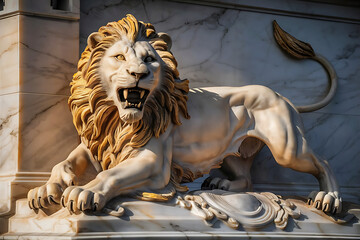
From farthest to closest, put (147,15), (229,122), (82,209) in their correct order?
(147,15), (229,122), (82,209)

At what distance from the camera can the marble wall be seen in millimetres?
5809

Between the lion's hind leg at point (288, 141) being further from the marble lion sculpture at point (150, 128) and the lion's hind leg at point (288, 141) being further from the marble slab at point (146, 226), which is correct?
the marble slab at point (146, 226)

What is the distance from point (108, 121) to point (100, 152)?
0.23m

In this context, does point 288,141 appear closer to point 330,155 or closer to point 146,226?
point 330,155

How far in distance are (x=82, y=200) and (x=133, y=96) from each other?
85 centimetres

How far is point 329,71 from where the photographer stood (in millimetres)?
6312

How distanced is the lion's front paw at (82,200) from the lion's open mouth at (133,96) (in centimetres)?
68

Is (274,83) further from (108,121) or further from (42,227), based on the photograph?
(42,227)

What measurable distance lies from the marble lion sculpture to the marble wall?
2.43 feet

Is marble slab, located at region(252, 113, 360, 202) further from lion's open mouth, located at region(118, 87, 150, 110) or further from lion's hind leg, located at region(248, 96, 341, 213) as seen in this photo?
lion's open mouth, located at region(118, 87, 150, 110)

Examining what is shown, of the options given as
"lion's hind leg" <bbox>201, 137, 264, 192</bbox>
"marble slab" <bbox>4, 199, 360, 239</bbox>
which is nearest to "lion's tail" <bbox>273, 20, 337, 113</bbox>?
"lion's hind leg" <bbox>201, 137, 264, 192</bbox>

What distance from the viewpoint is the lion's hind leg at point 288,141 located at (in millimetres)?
5102

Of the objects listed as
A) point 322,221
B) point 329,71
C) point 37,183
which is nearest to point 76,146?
point 37,183

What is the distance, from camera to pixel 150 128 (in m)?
4.73
